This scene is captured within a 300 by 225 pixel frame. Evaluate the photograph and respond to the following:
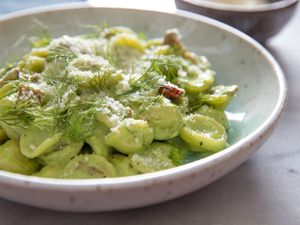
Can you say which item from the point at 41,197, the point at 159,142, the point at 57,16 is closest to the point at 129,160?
the point at 159,142

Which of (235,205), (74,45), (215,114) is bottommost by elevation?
(235,205)

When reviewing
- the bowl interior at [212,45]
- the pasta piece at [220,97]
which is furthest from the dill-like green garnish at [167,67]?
the bowl interior at [212,45]

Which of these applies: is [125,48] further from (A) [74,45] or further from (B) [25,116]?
(B) [25,116]

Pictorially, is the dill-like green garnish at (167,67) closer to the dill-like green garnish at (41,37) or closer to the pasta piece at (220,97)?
the pasta piece at (220,97)

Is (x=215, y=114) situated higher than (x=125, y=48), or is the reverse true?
(x=125, y=48)

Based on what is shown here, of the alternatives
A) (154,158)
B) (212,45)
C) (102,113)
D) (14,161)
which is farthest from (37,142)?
(212,45)

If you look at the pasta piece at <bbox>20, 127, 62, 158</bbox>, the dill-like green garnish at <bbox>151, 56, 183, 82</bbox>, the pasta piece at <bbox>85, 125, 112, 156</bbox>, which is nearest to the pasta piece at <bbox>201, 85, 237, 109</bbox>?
the dill-like green garnish at <bbox>151, 56, 183, 82</bbox>

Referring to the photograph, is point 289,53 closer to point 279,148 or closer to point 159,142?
point 279,148
